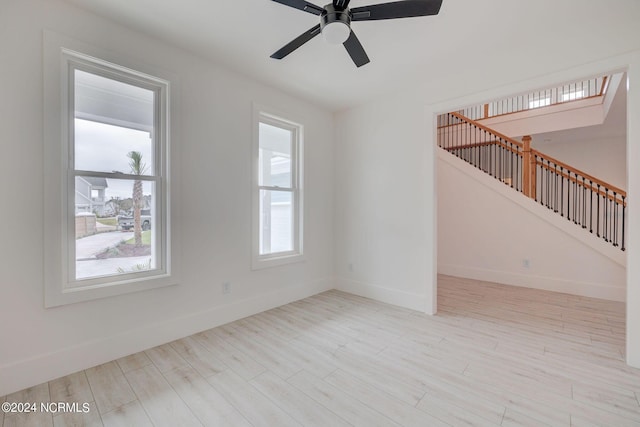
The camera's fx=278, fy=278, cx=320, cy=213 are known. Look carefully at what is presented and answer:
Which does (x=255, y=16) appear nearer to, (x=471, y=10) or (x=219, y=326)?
(x=471, y=10)

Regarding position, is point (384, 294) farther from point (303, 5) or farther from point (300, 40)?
point (303, 5)

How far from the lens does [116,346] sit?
91.1 inches

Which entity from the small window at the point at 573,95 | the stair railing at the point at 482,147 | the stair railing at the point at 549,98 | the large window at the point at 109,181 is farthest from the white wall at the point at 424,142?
the small window at the point at 573,95

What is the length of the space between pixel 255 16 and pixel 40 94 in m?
1.68

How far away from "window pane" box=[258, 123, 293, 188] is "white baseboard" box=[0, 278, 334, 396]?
1495mm

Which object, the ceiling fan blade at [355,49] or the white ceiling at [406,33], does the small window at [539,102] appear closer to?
the white ceiling at [406,33]

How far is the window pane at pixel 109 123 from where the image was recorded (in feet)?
7.45

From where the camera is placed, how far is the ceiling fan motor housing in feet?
5.46

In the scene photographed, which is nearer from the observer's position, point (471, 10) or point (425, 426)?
point (425, 426)

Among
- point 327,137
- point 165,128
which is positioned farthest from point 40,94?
point 327,137

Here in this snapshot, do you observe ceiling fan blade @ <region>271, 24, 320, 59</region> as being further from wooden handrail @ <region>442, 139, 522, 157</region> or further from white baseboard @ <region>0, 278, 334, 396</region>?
wooden handrail @ <region>442, 139, 522, 157</region>

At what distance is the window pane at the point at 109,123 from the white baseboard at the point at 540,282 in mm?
5121

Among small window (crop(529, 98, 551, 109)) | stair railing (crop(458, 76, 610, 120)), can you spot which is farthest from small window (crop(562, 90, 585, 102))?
small window (crop(529, 98, 551, 109))

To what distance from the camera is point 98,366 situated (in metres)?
2.21
